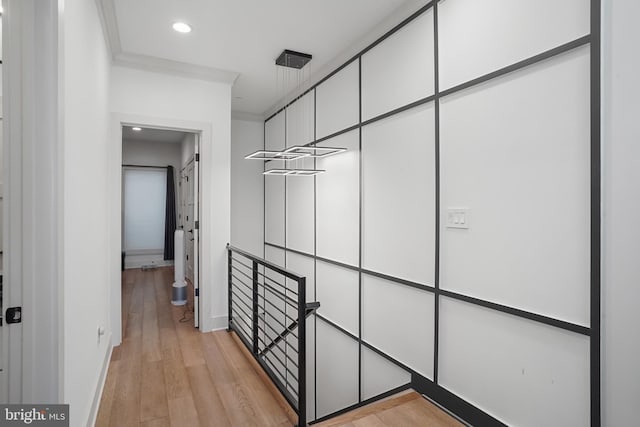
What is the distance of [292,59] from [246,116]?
220 centimetres

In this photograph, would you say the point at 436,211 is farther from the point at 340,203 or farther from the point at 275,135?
the point at 275,135

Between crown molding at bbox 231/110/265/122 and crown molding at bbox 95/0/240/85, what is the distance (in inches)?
57.2

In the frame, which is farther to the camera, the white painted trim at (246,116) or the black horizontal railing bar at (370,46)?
the white painted trim at (246,116)

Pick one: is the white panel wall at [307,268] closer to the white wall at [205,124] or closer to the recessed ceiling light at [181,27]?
the white wall at [205,124]

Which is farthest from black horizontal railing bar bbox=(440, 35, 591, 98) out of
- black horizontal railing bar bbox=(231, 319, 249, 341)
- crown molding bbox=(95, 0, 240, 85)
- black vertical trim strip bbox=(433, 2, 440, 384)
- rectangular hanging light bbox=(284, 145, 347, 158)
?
black horizontal railing bar bbox=(231, 319, 249, 341)

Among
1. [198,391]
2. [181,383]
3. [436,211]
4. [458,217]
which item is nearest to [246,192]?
[181,383]

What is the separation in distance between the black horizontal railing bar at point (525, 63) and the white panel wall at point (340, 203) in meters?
1.16

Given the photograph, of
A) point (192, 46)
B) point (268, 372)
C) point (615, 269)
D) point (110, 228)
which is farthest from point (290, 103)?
point (615, 269)

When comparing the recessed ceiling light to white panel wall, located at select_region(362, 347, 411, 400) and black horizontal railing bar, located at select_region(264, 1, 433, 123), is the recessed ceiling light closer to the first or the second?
black horizontal railing bar, located at select_region(264, 1, 433, 123)

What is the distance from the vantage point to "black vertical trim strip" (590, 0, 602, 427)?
4.65ft

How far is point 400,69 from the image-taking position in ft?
8.34

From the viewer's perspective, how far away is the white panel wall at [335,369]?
10.1ft

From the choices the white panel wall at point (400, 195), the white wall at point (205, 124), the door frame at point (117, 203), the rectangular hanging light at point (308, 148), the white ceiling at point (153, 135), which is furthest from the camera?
the white ceiling at point (153, 135)

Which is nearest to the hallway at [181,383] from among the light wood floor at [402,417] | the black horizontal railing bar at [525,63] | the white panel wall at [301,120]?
the light wood floor at [402,417]
